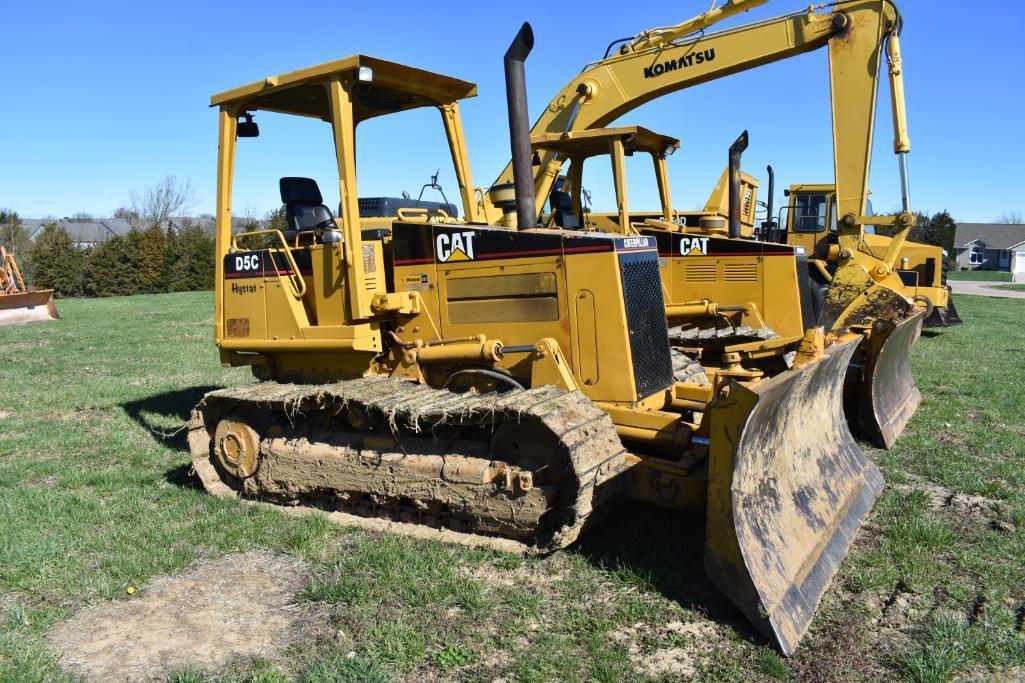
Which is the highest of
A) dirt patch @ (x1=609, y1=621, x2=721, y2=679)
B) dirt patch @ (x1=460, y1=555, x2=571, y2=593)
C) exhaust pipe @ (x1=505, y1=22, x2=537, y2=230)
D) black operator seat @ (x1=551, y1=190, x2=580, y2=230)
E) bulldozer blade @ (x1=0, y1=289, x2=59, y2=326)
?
exhaust pipe @ (x1=505, y1=22, x2=537, y2=230)

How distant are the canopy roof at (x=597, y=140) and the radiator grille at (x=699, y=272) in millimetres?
1436

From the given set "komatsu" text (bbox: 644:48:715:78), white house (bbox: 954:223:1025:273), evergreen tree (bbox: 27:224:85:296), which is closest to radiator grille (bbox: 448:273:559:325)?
"komatsu" text (bbox: 644:48:715:78)

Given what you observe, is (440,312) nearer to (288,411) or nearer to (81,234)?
(288,411)

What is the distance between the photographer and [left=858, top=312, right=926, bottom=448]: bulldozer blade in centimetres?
679

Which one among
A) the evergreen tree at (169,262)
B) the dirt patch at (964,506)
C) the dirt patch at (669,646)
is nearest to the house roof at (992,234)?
the evergreen tree at (169,262)

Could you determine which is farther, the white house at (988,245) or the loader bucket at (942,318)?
the white house at (988,245)

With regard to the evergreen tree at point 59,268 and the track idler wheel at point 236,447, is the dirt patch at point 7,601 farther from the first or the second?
the evergreen tree at point 59,268

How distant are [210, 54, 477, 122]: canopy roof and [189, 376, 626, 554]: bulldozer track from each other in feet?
6.87

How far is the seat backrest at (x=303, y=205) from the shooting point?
598 centimetres

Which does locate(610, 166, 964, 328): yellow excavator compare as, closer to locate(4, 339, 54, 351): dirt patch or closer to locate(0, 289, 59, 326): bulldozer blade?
locate(4, 339, 54, 351): dirt patch

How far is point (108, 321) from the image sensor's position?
65.9 feet

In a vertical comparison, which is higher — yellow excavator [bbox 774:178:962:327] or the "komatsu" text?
the "komatsu" text

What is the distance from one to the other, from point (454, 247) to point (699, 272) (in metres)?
4.24

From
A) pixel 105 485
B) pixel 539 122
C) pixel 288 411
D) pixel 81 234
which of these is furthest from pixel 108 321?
pixel 81 234
